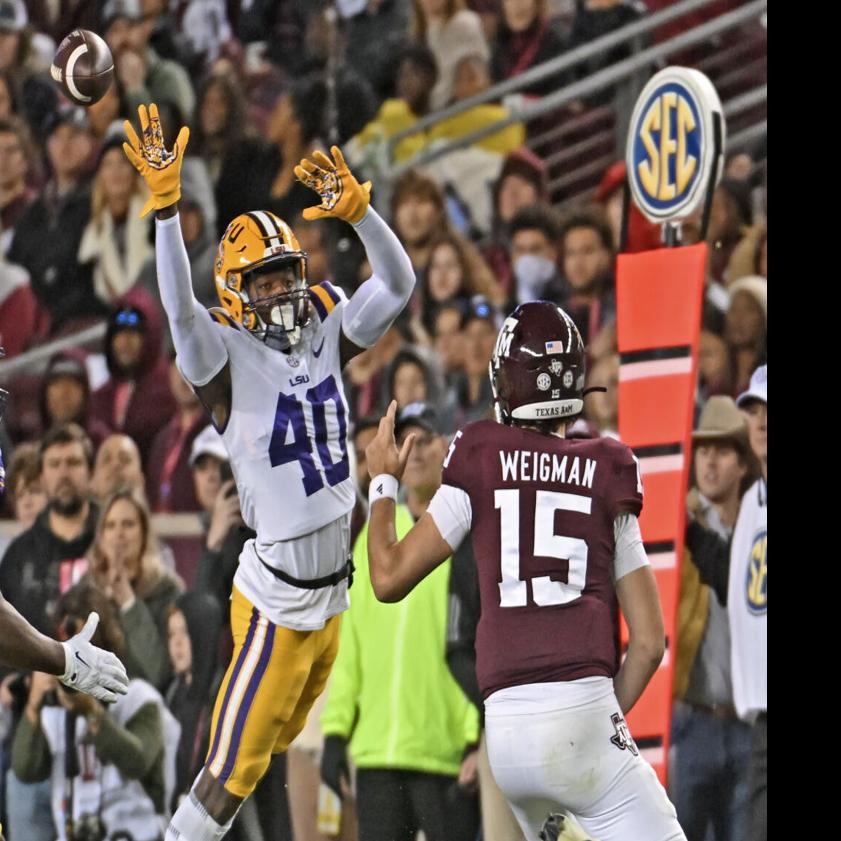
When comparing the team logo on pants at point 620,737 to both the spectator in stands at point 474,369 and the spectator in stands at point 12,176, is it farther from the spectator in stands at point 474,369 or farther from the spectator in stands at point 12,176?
the spectator in stands at point 12,176

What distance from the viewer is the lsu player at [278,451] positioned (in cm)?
494

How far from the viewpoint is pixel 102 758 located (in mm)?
7754

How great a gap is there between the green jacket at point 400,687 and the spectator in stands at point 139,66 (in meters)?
3.12

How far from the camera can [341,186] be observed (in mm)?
4953

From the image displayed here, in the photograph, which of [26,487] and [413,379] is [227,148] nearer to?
[413,379]

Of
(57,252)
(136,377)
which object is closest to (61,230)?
(57,252)

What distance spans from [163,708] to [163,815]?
485 millimetres

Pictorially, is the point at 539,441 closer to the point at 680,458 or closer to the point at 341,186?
the point at 341,186

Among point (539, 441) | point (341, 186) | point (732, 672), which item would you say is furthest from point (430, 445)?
point (539, 441)

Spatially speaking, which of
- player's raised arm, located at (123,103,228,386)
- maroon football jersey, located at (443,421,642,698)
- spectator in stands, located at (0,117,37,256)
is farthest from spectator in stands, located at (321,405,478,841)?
spectator in stands, located at (0,117,37,256)

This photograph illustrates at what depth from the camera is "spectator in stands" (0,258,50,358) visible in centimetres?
883

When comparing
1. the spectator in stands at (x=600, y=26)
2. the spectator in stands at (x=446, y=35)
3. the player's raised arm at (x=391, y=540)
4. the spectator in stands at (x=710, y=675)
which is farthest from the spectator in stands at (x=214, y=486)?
the player's raised arm at (x=391, y=540)

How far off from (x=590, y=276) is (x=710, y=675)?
176cm

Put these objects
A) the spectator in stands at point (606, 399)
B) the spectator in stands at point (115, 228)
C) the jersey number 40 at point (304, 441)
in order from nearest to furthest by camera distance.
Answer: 1. the jersey number 40 at point (304, 441)
2. the spectator in stands at point (606, 399)
3. the spectator in stands at point (115, 228)
